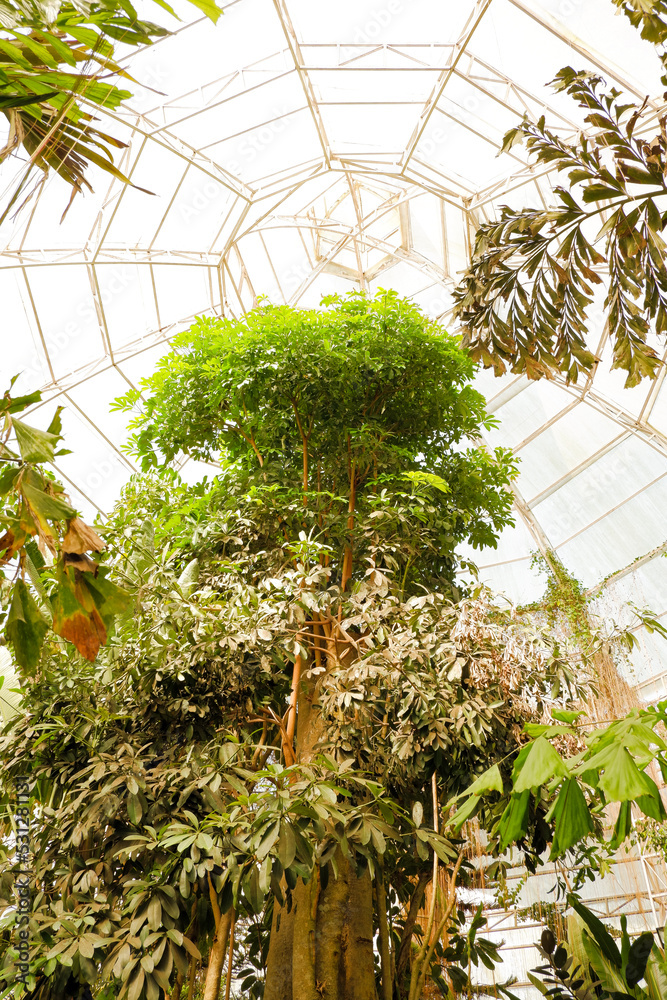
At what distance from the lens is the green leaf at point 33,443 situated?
1.95 m

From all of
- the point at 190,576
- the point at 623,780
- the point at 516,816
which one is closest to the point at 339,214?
the point at 190,576

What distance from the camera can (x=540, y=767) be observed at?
1.82m

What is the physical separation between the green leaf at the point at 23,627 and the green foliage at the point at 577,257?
3016mm

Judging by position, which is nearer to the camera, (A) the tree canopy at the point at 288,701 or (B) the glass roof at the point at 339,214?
(A) the tree canopy at the point at 288,701

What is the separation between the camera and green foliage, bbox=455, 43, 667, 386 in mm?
3615

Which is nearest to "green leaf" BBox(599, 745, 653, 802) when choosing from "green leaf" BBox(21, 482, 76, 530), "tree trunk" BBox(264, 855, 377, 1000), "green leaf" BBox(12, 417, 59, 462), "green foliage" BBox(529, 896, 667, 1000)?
"green leaf" BBox(21, 482, 76, 530)

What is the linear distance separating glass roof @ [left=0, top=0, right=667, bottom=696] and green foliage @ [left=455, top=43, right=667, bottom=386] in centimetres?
282

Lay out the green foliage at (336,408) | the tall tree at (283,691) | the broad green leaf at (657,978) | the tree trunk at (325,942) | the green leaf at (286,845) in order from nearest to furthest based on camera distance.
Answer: the green leaf at (286,845), the broad green leaf at (657,978), the tall tree at (283,691), the tree trunk at (325,942), the green foliage at (336,408)

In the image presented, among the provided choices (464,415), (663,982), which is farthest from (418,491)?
(663,982)

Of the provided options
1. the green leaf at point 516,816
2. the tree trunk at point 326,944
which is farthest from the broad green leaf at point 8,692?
the green leaf at point 516,816

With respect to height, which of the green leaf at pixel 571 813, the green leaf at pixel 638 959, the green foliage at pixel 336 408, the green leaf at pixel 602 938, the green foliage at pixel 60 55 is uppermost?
the green foliage at pixel 336 408

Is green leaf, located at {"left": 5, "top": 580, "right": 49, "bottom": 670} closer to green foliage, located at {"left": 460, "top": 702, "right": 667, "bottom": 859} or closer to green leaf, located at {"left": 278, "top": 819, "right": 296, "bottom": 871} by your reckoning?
green foliage, located at {"left": 460, "top": 702, "right": 667, "bottom": 859}

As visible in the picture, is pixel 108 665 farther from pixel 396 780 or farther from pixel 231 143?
pixel 231 143

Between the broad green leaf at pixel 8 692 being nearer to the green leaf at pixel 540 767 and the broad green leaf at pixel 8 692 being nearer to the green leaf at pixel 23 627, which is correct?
the green leaf at pixel 23 627
